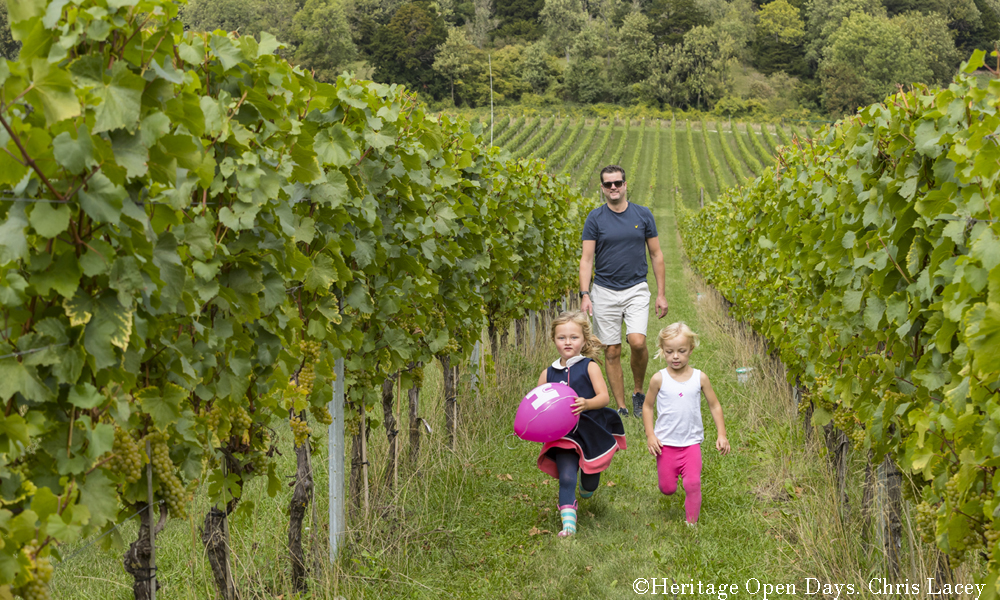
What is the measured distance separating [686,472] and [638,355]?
1.97 metres

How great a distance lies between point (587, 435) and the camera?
13.8 feet

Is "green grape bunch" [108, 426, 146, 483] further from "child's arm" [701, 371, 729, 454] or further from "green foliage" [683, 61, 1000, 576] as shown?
"child's arm" [701, 371, 729, 454]

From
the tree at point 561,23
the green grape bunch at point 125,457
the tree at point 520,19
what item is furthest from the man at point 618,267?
the tree at point 520,19

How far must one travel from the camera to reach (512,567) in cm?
373

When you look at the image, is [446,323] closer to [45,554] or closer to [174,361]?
[174,361]

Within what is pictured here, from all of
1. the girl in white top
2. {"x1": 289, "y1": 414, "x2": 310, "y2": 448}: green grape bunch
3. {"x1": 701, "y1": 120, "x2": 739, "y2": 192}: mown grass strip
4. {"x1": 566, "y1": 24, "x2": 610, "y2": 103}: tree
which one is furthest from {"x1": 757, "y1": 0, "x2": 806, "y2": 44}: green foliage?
{"x1": 289, "y1": 414, "x2": 310, "y2": 448}: green grape bunch

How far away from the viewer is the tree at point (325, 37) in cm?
8162

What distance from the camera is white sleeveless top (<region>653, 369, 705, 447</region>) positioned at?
4176mm

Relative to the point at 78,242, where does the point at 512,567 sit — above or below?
below

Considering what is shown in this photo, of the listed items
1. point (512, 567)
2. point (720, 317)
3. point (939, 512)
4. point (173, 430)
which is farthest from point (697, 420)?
point (720, 317)

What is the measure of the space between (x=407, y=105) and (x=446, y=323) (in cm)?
141

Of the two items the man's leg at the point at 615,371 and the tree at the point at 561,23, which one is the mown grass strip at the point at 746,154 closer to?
the tree at the point at 561,23

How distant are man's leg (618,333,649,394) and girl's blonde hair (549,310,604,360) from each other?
1.24m

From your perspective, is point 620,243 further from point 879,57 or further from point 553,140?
point 879,57
